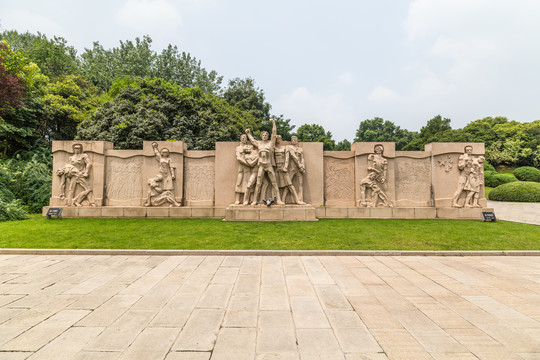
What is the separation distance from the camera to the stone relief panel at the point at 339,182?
1196 cm

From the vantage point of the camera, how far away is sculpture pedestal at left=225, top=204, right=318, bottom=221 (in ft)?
34.9

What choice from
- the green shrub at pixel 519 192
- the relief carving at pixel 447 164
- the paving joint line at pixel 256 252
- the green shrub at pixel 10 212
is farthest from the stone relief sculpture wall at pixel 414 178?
the green shrub at pixel 10 212

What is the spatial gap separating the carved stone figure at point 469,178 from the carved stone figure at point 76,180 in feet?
54.2

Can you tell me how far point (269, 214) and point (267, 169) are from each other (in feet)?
6.14

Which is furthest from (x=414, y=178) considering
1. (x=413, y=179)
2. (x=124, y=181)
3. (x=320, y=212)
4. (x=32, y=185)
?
(x=32, y=185)

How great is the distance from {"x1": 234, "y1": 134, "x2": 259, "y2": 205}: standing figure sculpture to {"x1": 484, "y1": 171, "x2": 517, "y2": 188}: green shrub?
27.3m

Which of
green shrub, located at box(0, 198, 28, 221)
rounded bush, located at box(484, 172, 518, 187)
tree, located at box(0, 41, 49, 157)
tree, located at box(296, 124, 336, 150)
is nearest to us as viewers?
green shrub, located at box(0, 198, 28, 221)

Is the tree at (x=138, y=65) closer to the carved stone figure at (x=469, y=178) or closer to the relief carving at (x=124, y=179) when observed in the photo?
the relief carving at (x=124, y=179)

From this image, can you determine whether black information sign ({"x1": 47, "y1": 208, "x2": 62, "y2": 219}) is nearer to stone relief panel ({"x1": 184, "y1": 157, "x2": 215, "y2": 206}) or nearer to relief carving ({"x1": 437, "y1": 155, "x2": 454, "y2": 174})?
stone relief panel ({"x1": 184, "y1": 157, "x2": 215, "y2": 206})

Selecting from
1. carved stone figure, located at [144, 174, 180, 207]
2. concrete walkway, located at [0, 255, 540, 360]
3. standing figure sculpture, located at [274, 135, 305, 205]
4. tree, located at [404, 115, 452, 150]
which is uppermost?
tree, located at [404, 115, 452, 150]

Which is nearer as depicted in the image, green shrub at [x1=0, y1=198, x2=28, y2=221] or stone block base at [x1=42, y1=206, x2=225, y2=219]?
green shrub at [x1=0, y1=198, x2=28, y2=221]

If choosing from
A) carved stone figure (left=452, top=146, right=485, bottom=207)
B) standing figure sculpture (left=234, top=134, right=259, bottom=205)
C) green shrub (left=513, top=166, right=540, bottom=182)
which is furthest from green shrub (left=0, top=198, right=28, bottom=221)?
green shrub (left=513, top=166, right=540, bottom=182)

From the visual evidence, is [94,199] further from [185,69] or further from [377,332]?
[185,69]

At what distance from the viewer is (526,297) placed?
13.1 ft
